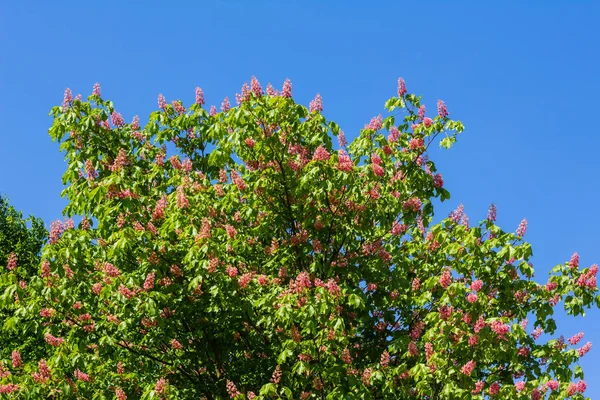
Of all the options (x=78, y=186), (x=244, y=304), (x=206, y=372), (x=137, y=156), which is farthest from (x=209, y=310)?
(x=137, y=156)

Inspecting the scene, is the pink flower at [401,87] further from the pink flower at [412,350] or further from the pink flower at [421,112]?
the pink flower at [412,350]

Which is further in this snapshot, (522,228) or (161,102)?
(161,102)

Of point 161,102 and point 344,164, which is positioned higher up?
point 161,102

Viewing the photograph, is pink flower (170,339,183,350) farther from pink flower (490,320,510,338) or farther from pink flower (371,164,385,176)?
pink flower (490,320,510,338)

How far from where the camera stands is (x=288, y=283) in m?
12.6

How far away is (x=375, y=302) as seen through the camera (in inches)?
521

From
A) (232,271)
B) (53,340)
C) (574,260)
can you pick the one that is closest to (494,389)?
(574,260)

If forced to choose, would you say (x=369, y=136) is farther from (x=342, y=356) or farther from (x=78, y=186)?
(x=78, y=186)

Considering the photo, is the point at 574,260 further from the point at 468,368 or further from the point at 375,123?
the point at 375,123

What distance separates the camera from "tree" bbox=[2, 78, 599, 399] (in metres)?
10.9

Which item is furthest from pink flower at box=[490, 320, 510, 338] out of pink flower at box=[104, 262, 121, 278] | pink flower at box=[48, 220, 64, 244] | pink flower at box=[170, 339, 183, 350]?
pink flower at box=[48, 220, 64, 244]

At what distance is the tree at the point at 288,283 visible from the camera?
1092 cm

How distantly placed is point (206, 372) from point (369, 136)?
18.2 ft

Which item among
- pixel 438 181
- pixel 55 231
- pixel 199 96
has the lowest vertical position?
pixel 55 231
